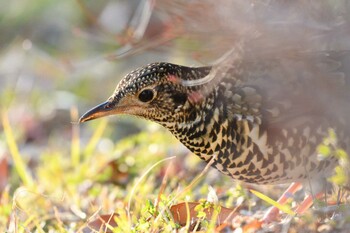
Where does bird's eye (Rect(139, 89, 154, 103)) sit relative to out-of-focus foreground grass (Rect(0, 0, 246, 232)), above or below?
above

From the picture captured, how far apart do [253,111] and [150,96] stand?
532 mm

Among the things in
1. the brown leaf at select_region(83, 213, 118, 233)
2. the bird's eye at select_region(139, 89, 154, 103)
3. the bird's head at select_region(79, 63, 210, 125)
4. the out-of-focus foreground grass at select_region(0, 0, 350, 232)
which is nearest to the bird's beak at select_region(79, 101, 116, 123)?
the bird's head at select_region(79, 63, 210, 125)

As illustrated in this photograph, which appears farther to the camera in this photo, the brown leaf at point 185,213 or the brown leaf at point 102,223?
the brown leaf at point 102,223

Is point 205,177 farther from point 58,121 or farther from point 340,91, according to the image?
point 58,121

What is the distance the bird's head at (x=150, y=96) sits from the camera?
4.22 metres

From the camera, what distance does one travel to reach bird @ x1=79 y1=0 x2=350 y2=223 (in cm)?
425

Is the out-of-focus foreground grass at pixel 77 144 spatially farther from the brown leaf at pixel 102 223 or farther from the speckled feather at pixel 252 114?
the speckled feather at pixel 252 114

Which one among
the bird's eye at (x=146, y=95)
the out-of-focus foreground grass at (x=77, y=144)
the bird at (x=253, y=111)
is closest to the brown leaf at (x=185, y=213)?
the out-of-focus foreground grass at (x=77, y=144)

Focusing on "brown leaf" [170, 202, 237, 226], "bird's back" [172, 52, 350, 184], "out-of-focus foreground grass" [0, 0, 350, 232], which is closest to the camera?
"brown leaf" [170, 202, 237, 226]

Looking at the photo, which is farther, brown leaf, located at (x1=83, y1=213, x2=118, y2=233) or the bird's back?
brown leaf, located at (x1=83, y1=213, x2=118, y2=233)

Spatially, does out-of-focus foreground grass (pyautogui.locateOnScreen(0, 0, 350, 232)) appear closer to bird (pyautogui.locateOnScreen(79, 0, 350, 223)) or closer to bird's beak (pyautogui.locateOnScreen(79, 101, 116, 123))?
bird (pyautogui.locateOnScreen(79, 0, 350, 223))

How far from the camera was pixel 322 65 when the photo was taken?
14.3ft

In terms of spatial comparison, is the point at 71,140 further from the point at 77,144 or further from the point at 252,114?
the point at 252,114

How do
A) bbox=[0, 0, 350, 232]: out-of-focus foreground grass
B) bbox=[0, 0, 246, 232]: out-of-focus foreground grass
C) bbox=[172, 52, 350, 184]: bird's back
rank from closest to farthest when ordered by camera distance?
bbox=[172, 52, 350, 184]: bird's back
bbox=[0, 0, 350, 232]: out-of-focus foreground grass
bbox=[0, 0, 246, 232]: out-of-focus foreground grass
